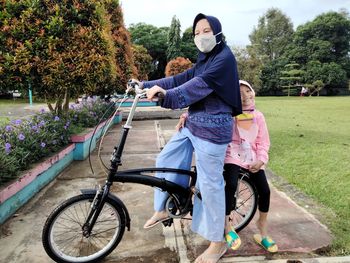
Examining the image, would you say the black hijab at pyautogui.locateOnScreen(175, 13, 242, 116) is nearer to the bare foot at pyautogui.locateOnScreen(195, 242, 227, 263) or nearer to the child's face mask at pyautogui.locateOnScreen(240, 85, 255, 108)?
the child's face mask at pyautogui.locateOnScreen(240, 85, 255, 108)

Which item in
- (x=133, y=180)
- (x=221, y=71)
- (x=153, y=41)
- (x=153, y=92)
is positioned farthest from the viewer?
(x=153, y=41)

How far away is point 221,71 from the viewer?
2400 millimetres

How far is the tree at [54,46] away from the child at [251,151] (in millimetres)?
2878

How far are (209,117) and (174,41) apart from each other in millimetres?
30020

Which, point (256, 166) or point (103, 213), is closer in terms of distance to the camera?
point (103, 213)

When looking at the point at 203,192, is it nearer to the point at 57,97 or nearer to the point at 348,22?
the point at 57,97

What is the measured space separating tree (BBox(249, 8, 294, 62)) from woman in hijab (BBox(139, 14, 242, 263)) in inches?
1808

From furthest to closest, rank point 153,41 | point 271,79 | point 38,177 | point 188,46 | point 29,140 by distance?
point 271,79 → point 188,46 → point 153,41 → point 29,140 → point 38,177

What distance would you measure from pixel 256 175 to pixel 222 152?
20.5 inches

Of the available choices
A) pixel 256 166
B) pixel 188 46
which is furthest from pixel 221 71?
pixel 188 46

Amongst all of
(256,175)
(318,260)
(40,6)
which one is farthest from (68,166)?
(318,260)

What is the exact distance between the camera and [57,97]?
6.03 m

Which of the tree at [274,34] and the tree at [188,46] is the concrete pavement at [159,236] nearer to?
the tree at [188,46]

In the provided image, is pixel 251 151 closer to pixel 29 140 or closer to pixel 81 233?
pixel 81 233
